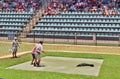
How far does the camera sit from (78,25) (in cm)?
2814

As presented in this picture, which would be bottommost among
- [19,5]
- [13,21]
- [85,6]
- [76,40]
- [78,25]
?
[76,40]

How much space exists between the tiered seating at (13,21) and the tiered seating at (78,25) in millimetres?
1720

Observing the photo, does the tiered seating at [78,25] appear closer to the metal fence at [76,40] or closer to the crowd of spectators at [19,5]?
the metal fence at [76,40]

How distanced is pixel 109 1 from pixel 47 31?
27.6 feet

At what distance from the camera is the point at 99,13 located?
1141 inches

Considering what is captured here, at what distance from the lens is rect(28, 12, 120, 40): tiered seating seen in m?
26.2

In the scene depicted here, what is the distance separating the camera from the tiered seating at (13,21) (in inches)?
1178

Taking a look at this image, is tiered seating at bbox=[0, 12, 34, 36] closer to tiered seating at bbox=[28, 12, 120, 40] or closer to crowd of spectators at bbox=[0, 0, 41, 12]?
crowd of spectators at bbox=[0, 0, 41, 12]

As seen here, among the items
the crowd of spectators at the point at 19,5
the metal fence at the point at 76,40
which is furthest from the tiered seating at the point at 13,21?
the metal fence at the point at 76,40

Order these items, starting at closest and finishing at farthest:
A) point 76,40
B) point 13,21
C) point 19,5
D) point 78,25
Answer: point 76,40
point 78,25
point 13,21
point 19,5

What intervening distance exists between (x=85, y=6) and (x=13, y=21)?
27.6 feet

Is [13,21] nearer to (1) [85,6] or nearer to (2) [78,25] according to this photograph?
(2) [78,25]

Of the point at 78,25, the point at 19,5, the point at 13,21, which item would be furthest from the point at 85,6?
the point at 19,5

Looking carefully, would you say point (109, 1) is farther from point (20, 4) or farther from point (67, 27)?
point (20, 4)
